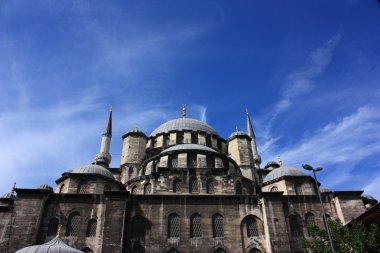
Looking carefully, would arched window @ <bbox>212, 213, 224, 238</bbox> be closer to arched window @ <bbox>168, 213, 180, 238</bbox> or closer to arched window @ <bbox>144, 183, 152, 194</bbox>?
arched window @ <bbox>168, 213, 180, 238</bbox>

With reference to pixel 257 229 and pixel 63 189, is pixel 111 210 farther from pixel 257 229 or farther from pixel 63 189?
pixel 257 229

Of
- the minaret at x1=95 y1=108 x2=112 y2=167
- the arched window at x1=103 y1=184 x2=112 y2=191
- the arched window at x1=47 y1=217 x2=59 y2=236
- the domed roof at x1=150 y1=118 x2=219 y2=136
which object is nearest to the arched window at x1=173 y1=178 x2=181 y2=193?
the arched window at x1=103 y1=184 x2=112 y2=191

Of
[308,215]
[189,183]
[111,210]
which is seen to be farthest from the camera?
[189,183]

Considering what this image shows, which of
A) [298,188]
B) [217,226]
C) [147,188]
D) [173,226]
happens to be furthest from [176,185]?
[298,188]

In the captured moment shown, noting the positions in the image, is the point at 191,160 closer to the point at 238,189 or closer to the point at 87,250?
the point at 238,189

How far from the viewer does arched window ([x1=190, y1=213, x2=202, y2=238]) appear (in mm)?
19062

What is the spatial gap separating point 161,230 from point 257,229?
5.70 meters

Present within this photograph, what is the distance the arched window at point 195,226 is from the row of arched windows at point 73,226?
564 cm

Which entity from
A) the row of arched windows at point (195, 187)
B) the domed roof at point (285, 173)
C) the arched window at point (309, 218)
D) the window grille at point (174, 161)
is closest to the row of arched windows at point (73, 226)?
the row of arched windows at point (195, 187)

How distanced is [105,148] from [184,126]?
30.9ft

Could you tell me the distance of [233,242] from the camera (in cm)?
1883

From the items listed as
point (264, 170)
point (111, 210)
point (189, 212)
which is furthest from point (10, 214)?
point (264, 170)

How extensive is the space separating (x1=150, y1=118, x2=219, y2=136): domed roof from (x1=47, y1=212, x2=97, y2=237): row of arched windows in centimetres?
1381

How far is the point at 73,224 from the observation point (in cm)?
1905
